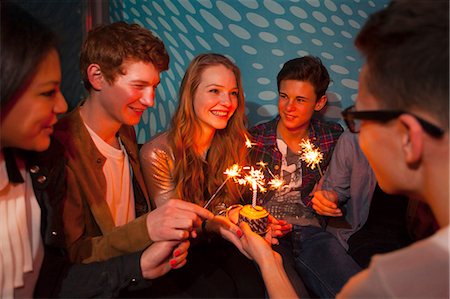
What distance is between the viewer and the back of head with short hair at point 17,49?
1104 millimetres

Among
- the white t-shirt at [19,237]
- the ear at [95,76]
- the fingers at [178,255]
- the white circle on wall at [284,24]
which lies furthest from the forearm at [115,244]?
the white circle on wall at [284,24]

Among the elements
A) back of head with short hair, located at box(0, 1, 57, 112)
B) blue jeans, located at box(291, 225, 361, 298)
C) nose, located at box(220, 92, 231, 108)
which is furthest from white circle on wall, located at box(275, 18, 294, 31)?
back of head with short hair, located at box(0, 1, 57, 112)

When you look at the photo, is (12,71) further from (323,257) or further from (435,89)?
(323,257)

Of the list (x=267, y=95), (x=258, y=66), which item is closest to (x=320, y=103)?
(x=267, y=95)

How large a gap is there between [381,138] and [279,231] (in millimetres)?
1003

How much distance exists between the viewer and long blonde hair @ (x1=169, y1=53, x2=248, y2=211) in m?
2.26

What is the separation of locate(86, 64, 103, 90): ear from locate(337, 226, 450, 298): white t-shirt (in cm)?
148

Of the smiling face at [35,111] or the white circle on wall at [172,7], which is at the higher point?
the white circle on wall at [172,7]

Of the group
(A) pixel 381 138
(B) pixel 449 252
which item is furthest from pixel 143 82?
(B) pixel 449 252

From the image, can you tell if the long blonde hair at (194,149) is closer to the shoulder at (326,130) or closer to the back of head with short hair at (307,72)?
the back of head with short hair at (307,72)

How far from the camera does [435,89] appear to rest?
3.10 ft

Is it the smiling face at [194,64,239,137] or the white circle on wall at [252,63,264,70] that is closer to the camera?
the smiling face at [194,64,239,137]

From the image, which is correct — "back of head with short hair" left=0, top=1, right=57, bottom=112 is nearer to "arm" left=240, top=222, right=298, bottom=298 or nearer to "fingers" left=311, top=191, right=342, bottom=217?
"arm" left=240, top=222, right=298, bottom=298

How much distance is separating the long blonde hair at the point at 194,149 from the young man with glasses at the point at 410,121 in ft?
4.26
